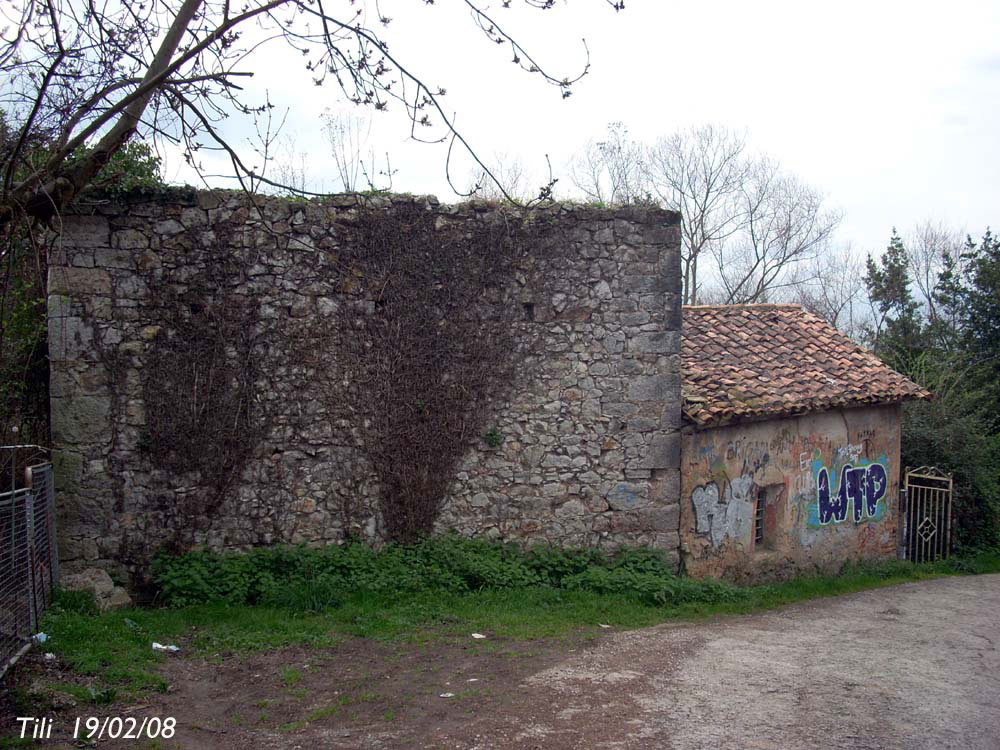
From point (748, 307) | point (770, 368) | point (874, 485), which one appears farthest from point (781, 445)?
point (748, 307)

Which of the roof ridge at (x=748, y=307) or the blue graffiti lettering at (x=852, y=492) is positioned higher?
the roof ridge at (x=748, y=307)

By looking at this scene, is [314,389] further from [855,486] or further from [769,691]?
[855,486]

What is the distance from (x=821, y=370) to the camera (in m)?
12.7

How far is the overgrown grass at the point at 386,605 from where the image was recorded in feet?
23.8

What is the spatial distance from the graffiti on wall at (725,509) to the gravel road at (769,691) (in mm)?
1302

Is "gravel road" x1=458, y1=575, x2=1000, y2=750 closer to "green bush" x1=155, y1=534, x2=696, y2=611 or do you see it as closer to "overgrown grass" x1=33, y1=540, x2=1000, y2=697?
"overgrown grass" x1=33, y1=540, x2=1000, y2=697

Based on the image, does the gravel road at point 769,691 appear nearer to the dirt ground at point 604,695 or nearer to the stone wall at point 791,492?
the dirt ground at point 604,695

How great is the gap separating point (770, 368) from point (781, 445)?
4.02 feet

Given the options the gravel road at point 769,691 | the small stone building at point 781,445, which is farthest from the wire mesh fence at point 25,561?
Result: the small stone building at point 781,445

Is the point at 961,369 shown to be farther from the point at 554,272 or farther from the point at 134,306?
the point at 134,306

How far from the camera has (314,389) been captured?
30.7 ft

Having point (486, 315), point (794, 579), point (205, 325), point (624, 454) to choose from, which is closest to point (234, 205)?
point (205, 325)

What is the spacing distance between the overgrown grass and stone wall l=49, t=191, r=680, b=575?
377 millimetres

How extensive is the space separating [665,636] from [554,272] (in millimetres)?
4158
